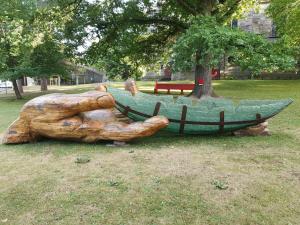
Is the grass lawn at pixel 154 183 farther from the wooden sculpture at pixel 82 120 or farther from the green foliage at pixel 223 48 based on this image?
the green foliage at pixel 223 48

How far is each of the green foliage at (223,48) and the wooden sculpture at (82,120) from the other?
4907 mm

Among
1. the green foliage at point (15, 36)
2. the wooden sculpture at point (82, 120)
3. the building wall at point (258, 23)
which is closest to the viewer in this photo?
the wooden sculpture at point (82, 120)

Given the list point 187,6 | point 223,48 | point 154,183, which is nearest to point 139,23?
point 187,6

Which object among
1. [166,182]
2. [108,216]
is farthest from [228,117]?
[108,216]

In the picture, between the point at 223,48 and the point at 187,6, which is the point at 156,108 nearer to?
the point at 223,48

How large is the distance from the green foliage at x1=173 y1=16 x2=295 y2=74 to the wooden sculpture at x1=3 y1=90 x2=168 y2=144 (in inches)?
193

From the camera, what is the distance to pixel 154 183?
5.37 meters

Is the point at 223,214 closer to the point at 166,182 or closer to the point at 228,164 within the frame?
the point at 166,182

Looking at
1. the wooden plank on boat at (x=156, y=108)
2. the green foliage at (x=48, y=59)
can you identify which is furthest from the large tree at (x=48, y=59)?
the wooden plank on boat at (x=156, y=108)

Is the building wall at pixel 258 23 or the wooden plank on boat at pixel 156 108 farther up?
the building wall at pixel 258 23

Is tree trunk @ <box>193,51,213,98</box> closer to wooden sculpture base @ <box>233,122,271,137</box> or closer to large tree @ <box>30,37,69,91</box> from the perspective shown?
large tree @ <box>30,37,69,91</box>

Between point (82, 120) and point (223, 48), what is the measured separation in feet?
20.1

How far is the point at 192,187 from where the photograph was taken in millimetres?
5180

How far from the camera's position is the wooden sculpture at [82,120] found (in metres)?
7.59
